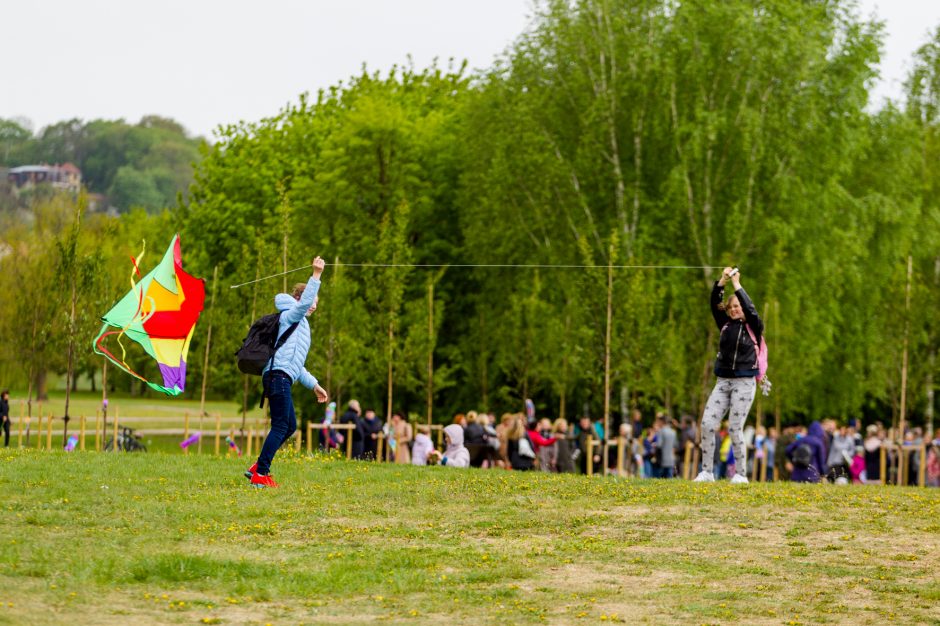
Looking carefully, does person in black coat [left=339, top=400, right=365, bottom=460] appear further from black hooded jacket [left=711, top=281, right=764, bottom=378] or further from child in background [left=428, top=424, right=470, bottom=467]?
black hooded jacket [left=711, top=281, right=764, bottom=378]

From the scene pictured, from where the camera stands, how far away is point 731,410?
62.8 ft

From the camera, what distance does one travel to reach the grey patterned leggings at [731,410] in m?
19.0

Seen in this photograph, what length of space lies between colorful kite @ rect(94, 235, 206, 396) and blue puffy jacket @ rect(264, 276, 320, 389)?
4471 millimetres

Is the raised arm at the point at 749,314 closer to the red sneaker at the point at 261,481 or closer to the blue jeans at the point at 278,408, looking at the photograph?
the blue jeans at the point at 278,408

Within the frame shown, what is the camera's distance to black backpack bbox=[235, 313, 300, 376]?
16078 millimetres

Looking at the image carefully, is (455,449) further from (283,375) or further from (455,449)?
(283,375)

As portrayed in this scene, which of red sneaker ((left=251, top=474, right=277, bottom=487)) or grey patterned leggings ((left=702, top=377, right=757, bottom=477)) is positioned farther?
grey patterned leggings ((left=702, top=377, right=757, bottom=477))

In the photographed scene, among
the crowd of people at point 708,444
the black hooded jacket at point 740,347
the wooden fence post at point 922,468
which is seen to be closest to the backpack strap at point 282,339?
the crowd of people at point 708,444

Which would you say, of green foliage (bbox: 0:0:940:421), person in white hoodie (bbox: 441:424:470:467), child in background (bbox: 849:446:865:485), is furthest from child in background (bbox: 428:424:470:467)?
green foliage (bbox: 0:0:940:421)

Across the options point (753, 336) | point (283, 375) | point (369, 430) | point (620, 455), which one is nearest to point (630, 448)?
point (620, 455)

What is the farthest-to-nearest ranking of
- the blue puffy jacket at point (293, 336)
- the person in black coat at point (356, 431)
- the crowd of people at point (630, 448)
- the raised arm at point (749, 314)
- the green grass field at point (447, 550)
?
the person in black coat at point (356, 431) < the crowd of people at point (630, 448) < the raised arm at point (749, 314) < the blue puffy jacket at point (293, 336) < the green grass field at point (447, 550)

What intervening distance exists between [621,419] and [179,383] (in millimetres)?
26603

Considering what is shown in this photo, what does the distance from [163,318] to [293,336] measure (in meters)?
5.96

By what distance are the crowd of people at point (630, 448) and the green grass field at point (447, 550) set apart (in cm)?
941
